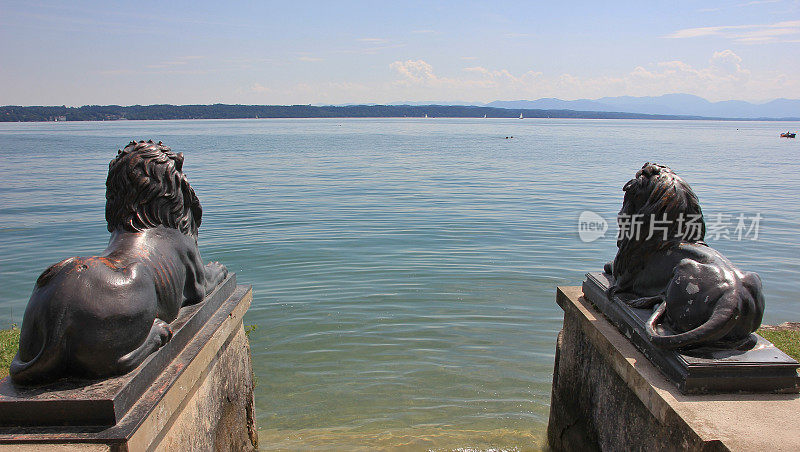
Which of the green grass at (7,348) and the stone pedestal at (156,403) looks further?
the green grass at (7,348)

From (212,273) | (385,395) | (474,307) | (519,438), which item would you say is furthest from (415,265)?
(212,273)

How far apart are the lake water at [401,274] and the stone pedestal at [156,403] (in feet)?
5.33

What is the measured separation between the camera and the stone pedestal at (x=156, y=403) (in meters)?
2.79

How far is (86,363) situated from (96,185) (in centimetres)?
2267

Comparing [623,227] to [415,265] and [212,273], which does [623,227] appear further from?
[415,265]

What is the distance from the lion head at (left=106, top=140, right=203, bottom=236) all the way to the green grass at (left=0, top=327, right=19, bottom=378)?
10.1 feet

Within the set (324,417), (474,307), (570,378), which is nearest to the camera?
(570,378)

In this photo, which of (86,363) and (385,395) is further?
(385,395)

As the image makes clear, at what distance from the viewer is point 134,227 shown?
12.4 ft

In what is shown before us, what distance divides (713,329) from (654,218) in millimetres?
975

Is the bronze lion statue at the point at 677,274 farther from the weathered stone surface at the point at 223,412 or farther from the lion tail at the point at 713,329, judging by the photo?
the weathered stone surface at the point at 223,412

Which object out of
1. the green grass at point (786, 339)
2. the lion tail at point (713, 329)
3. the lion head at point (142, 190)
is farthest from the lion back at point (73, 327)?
the green grass at point (786, 339)

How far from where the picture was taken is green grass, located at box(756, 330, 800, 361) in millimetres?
6088

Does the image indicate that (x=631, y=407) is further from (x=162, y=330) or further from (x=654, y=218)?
(x=162, y=330)
